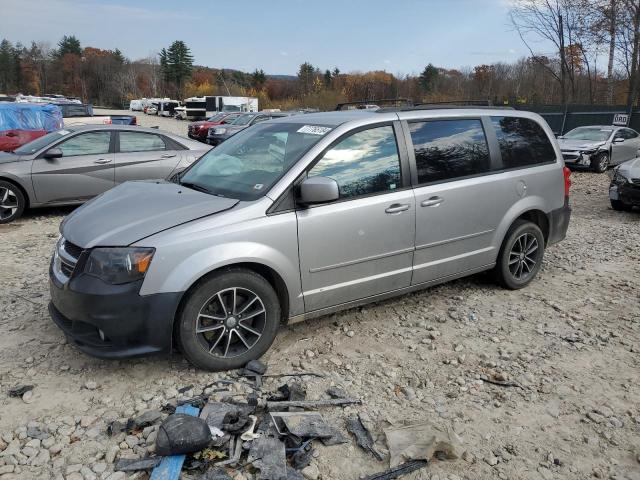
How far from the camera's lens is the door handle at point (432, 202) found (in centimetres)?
425

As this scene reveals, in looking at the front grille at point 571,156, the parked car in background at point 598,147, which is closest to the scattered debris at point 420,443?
the parked car in background at point 598,147

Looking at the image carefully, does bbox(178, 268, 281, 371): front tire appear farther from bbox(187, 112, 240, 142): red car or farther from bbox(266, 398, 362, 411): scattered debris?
bbox(187, 112, 240, 142): red car

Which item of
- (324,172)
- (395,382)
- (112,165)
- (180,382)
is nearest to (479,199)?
(324,172)

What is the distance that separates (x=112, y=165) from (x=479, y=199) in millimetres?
6062

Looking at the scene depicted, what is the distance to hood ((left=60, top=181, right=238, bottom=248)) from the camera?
3.30 metres

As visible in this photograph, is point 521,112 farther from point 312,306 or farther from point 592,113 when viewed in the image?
point 592,113

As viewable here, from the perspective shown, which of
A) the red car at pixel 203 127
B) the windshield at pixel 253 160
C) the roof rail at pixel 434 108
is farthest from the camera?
the red car at pixel 203 127

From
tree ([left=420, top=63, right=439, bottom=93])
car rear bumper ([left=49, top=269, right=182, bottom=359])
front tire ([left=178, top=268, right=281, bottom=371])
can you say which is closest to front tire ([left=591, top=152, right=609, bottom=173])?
front tire ([left=178, top=268, right=281, bottom=371])

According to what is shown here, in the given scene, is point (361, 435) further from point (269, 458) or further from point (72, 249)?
point (72, 249)

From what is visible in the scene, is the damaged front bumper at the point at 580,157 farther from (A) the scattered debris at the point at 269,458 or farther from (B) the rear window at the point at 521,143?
(A) the scattered debris at the point at 269,458

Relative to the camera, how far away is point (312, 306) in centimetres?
385

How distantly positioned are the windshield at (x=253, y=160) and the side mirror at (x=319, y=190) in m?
0.28

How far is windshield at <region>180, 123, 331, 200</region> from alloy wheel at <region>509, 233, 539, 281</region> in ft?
8.04

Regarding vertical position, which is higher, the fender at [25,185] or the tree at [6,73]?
the tree at [6,73]
